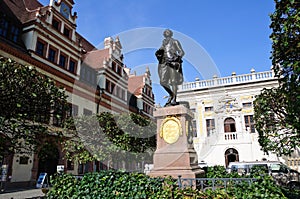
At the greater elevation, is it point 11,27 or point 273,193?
point 11,27

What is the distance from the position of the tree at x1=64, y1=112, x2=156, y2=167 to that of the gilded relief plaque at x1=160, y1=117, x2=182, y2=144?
24.1ft

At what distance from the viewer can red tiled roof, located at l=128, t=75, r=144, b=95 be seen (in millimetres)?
33906

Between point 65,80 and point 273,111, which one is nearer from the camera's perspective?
point 273,111

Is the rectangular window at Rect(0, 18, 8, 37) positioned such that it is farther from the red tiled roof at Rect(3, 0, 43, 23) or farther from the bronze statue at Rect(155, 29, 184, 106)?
the bronze statue at Rect(155, 29, 184, 106)

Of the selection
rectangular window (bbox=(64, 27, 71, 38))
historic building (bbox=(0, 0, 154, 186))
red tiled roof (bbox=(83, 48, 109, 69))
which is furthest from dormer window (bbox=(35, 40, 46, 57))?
red tiled roof (bbox=(83, 48, 109, 69))

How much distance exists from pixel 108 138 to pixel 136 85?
69.2ft

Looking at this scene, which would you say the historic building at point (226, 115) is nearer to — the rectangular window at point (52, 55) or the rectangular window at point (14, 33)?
the rectangular window at point (52, 55)

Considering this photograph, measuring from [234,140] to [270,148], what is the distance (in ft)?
54.7

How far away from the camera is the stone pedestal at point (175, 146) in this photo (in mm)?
6773

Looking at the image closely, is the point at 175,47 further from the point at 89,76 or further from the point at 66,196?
the point at 89,76

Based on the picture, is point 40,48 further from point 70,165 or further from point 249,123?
point 249,123

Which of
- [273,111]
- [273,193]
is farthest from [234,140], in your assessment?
[273,193]

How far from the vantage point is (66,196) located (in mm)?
5812

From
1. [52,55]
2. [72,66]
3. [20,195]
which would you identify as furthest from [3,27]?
[20,195]
